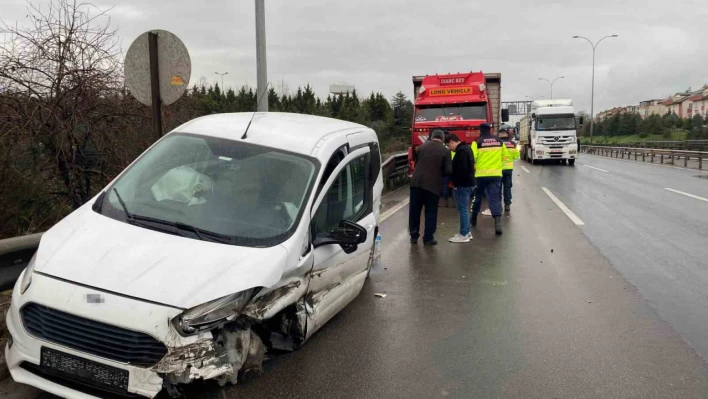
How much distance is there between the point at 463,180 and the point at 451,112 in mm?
7466

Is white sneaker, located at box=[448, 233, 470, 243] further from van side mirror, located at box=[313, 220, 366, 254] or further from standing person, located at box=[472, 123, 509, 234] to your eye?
van side mirror, located at box=[313, 220, 366, 254]

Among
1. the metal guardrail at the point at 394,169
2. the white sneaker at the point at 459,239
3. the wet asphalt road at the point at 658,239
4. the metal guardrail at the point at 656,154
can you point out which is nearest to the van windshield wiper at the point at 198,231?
the wet asphalt road at the point at 658,239

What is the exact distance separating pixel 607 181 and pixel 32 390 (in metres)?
19.2

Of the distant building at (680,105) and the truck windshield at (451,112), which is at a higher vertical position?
the distant building at (680,105)

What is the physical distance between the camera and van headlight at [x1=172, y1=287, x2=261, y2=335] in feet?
9.84

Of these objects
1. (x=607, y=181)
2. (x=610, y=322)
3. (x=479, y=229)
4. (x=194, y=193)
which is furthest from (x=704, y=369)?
(x=607, y=181)

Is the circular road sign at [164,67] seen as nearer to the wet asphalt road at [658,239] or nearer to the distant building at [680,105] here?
the wet asphalt road at [658,239]

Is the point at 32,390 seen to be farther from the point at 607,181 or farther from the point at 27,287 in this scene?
the point at 607,181

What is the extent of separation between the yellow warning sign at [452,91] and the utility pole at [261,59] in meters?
7.83

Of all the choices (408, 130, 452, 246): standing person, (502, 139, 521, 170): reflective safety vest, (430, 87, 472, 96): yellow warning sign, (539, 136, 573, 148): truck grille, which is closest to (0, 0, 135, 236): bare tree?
(408, 130, 452, 246): standing person

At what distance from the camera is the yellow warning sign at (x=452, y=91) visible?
1617 cm

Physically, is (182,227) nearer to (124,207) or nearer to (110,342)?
(124,207)

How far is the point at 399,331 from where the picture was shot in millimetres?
4781

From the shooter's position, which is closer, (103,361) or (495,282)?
(103,361)
